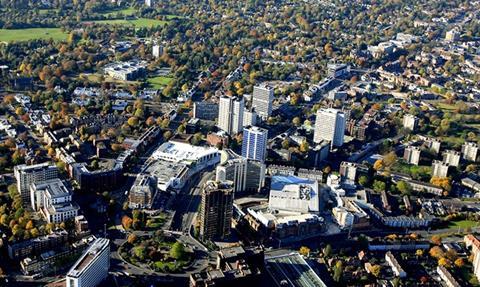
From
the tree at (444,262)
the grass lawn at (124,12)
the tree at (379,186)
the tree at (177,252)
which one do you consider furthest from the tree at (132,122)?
the grass lawn at (124,12)

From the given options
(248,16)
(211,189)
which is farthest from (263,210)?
(248,16)

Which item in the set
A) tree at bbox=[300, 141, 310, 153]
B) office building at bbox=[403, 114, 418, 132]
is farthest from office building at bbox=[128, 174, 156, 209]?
office building at bbox=[403, 114, 418, 132]

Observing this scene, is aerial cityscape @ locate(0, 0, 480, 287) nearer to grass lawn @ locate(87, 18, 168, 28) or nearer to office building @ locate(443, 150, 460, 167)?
office building @ locate(443, 150, 460, 167)

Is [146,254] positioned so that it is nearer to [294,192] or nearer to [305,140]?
[294,192]

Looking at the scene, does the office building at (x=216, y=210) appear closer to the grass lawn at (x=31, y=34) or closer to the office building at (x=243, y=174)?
the office building at (x=243, y=174)

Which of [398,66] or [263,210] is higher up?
[398,66]

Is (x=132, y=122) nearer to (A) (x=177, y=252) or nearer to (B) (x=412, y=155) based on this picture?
(A) (x=177, y=252)
